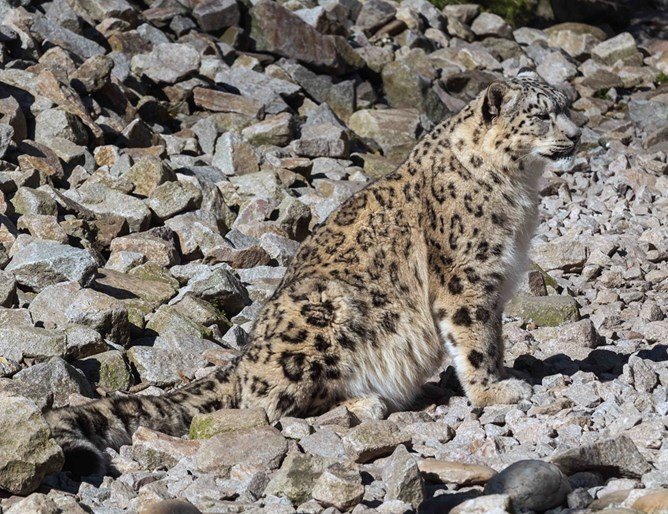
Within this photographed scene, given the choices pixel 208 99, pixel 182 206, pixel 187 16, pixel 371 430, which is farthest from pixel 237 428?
pixel 187 16

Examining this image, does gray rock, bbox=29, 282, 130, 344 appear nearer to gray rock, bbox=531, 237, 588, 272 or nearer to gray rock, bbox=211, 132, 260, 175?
gray rock, bbox=211, 132, 260, 175

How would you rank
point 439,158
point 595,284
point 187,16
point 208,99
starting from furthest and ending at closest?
point 187,16 < point 208,99 < point 595,284 < point 439,158

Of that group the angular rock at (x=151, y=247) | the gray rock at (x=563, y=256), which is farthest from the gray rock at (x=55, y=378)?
the gray rock at (x=563, y=256)

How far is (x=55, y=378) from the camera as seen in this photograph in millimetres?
7535

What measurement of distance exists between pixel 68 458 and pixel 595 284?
6694 mm

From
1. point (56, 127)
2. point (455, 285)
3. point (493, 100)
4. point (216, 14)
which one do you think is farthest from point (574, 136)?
point (216, 14)

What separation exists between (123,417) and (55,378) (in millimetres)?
888

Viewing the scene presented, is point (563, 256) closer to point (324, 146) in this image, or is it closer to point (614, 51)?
point (324, 146)

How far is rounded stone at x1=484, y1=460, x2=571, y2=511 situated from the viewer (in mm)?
5520

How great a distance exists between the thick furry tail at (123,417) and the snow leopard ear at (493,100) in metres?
2.62

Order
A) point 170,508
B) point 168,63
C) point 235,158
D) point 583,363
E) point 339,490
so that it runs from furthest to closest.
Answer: point 168,63
point 235,158
point 583,363
point 339,490
point 170,508

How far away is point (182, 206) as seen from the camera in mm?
11547

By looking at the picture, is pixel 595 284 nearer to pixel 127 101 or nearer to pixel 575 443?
pixel 575 443

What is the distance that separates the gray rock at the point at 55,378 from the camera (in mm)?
7445
